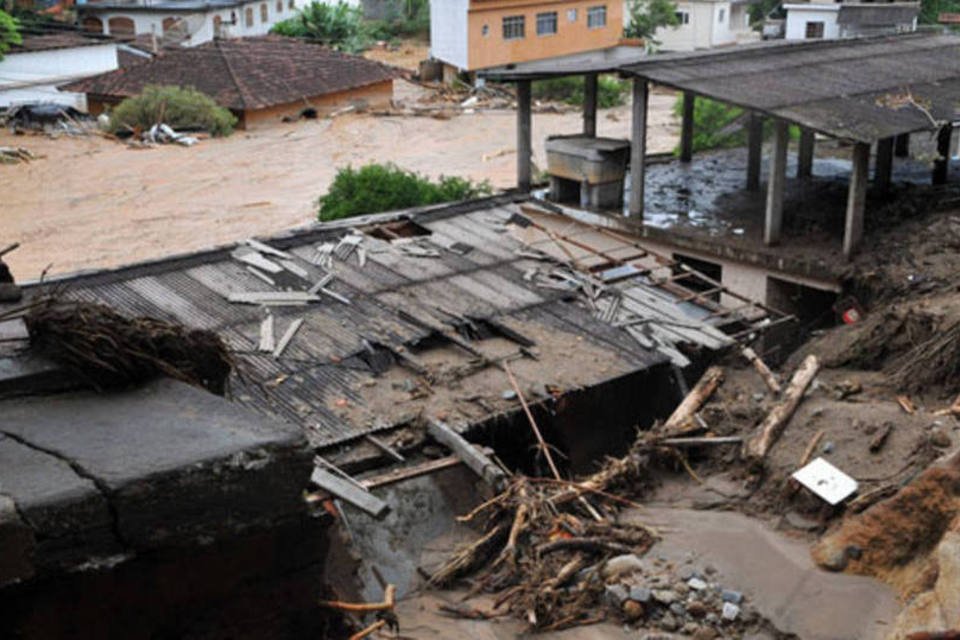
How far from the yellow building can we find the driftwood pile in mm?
41979

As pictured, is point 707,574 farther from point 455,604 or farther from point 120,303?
point 120,303

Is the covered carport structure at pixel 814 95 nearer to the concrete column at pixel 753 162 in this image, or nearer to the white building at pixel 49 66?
the concrete column at pixel 753 162

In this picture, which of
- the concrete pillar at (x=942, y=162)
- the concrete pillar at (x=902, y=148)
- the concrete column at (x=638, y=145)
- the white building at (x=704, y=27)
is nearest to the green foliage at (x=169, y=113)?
the white building at (x=704, y=27)

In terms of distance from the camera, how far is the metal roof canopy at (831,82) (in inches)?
647

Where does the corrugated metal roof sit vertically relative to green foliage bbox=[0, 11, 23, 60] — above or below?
below

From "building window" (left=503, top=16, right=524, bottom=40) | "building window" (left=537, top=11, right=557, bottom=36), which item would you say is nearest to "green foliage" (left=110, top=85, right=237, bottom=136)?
"building window" (left=503, top=16, right=524, bottom=40)

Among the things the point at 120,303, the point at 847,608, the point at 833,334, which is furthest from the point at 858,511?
the point at 120,303

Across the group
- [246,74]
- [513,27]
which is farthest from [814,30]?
[246,74]

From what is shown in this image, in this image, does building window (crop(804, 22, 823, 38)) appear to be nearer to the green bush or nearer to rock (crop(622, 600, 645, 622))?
the green bush

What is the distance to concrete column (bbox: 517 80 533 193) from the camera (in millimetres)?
19688

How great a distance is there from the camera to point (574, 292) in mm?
13156

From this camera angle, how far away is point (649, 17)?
2178 inches

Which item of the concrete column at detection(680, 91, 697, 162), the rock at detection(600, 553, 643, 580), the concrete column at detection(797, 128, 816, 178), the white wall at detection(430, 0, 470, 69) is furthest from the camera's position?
the white wall at detection(430, 0, 470, 69)

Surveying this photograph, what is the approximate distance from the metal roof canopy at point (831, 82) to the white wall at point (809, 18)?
22.8m
